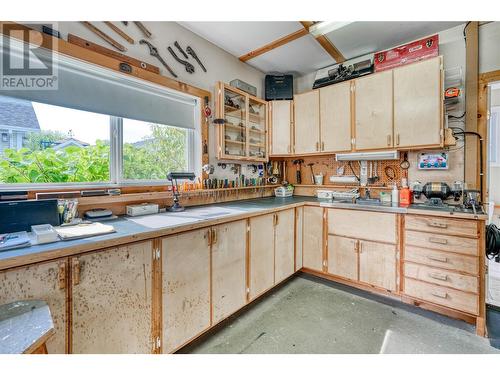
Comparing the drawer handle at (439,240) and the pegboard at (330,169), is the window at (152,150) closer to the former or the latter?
the pegboard at (330,169)

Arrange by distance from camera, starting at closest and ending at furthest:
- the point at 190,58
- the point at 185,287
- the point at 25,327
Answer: the point at 25,327
the point at 185,287
the point at 190,58

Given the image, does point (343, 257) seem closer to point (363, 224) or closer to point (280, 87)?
point (363, 224)

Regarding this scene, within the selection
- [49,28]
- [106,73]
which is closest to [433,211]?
[106,73]

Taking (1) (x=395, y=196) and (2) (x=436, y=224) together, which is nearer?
(2) (x=436, y=224)

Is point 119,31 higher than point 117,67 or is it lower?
higher

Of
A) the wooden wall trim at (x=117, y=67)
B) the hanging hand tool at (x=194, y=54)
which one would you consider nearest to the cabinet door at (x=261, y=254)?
the wooden wall trim at (x=117, y=67)

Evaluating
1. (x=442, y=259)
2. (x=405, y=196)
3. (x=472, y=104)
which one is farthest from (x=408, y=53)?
(x=442, y=259)

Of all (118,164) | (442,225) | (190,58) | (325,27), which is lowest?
(442,225)

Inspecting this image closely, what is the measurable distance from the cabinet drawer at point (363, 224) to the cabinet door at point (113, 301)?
203 centimetres

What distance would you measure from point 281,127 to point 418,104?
1.60m

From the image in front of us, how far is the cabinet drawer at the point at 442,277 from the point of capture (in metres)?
1.89

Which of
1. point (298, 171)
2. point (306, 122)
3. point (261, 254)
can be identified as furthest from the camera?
point (298, 171)

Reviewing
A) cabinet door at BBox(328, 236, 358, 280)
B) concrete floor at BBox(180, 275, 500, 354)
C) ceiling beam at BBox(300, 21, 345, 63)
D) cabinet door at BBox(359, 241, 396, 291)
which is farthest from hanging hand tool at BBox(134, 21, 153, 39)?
cabinet door at BBox(359, 241, 396, 291)

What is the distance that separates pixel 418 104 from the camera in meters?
2.38
